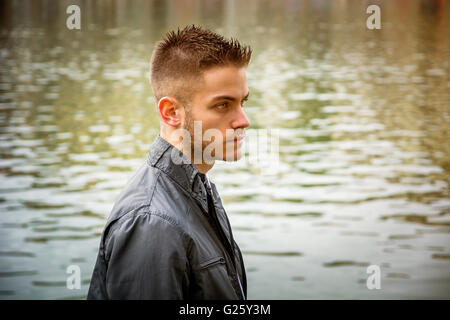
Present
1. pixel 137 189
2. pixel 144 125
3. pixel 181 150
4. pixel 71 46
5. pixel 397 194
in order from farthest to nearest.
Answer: pixel 71 46
pixel 144 125
pixel 397 194
pixel 181 150
pixel 137 189

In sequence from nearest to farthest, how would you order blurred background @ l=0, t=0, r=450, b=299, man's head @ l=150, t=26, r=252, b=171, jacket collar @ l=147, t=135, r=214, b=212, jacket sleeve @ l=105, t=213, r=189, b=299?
jacket sleeve @ l=105, t=213, r=189, b=299
jacket collar @ l=147, t=135, r=214, b=212
man's head @ l=150, t=26, r=252, b=171
blurred background @ l=0, t=0, r=450, b=299

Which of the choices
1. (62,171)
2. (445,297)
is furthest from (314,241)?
(62,171)

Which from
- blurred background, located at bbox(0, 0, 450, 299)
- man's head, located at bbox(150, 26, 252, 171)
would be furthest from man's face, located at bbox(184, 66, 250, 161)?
blurred background, located at bbox(0, 0, 450, 299)

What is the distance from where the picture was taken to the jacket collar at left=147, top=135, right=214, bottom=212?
245 cm

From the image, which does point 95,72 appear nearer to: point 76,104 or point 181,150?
point 76,104

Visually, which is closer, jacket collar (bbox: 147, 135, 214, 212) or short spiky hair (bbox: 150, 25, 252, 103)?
jacket collar (bbox: 147, 135, 214, 212)

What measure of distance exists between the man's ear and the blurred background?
16.4 ft

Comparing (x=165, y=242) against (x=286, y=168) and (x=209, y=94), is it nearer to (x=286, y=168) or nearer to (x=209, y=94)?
(x=209, y=94)

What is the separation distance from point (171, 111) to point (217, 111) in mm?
197

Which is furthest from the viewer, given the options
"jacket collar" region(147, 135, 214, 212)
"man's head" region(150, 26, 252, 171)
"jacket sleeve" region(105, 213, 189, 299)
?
"man's head" region(150, 26, 252, 171)

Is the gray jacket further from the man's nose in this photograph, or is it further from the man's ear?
the man's nose

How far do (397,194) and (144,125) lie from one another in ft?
24.7

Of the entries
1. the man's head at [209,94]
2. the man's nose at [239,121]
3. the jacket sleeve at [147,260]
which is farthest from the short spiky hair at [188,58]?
the jacket sleeve at [147,260]

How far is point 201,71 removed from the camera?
2576mm
